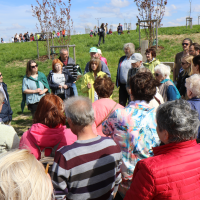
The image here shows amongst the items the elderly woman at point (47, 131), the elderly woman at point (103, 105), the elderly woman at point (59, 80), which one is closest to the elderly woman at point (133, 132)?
the elderly woman at point (47, 131)

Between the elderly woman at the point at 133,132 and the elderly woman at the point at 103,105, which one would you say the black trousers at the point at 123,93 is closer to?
the elderly woman at the point at 103,105

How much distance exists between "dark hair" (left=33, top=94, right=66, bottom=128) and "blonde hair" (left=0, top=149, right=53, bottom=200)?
124 cm

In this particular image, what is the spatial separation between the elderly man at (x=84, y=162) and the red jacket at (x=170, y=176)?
45 cm

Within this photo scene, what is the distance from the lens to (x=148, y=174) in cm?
145

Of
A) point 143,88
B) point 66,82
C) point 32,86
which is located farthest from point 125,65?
point 143,88

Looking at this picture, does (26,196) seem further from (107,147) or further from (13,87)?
(13,87)

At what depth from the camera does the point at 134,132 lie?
2281mm

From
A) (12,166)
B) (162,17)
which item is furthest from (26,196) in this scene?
(162,17)

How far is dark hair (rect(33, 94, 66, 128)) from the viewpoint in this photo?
97.8 inches

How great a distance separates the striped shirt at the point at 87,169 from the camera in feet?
5.84

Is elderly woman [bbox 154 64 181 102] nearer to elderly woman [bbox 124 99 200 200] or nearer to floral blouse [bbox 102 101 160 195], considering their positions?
floral blouse [bbox 102 101 160 195]

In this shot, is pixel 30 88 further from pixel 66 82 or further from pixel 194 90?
pixel 194 90

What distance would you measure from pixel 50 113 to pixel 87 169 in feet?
2.99

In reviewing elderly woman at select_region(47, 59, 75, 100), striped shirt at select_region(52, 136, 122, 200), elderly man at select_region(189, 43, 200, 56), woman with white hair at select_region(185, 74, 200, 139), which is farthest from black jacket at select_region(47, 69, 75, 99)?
striped shirt at select_region(52, 136, 122, 200)
